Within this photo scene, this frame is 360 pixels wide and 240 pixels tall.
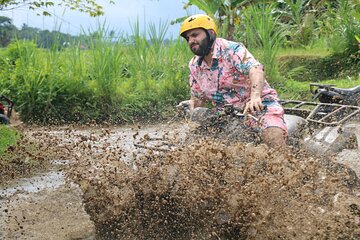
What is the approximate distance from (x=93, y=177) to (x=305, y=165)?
4.72 feet

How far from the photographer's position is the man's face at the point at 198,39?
5.54m

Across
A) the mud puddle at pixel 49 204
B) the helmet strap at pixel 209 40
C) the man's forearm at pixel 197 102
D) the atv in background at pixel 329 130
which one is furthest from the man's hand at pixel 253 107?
the man's forearm at pixel 197 102

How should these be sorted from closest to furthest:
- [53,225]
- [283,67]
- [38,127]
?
[53,225] < [38,127] < [283,67]

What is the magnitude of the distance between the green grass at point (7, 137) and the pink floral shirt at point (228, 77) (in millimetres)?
3122

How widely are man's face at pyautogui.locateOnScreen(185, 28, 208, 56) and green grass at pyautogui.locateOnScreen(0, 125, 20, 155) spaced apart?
320 cm

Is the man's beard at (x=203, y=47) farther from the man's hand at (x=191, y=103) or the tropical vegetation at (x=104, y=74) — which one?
the tropical vegetation at (x=104, y=74)

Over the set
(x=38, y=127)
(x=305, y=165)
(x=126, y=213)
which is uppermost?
(x=305, y=165)

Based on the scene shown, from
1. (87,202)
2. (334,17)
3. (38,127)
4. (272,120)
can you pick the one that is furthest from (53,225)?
(334,17)

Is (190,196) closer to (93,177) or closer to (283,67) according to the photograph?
(93,177)

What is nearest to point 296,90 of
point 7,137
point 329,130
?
point 7,137

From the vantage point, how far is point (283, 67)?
1580 cm

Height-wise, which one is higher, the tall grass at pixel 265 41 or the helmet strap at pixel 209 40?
the helmet strap at pixel 209 40

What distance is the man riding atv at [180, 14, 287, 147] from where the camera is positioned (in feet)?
17.7

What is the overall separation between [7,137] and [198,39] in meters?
3.71
